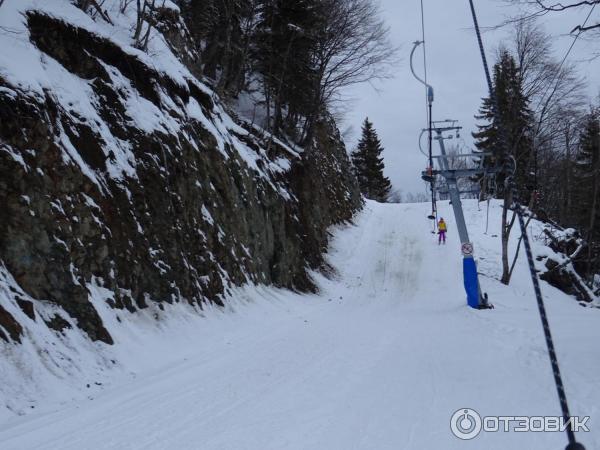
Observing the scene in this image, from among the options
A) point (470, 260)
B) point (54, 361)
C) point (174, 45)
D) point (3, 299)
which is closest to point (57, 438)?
point (54, 361)

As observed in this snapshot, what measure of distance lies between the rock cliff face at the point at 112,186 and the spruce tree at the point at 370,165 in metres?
45.2

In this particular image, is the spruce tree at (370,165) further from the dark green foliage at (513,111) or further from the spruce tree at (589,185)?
the dark green foliage at (513,111)

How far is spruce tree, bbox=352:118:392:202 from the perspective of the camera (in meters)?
60.7

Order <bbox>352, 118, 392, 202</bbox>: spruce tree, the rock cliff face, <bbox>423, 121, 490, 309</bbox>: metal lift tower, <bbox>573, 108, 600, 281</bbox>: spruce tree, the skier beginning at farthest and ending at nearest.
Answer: <bbox>352, 118, 392, 202</bbox>: spruce tree → the skier → <bbox>573, 108, 600, 281</bbox>: spruce tree → <bbox>423, 121, 490, 309</bbox>: metal lift tower → the rock cliff face

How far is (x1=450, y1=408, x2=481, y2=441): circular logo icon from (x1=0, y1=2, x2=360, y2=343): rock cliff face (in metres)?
5.13

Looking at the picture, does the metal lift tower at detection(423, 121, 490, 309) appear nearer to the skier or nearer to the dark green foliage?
the dark green foliage

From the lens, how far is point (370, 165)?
6088 centimetres

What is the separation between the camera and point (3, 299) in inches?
233

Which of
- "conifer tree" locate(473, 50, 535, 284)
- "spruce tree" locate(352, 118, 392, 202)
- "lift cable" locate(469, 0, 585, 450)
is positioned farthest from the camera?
"spruce tree" locate(352, 118, 392, 202)

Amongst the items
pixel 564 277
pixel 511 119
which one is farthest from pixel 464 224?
pixel 564 277

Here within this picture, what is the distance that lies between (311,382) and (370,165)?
183ft

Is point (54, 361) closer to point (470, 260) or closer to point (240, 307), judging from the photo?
point (240, 307)

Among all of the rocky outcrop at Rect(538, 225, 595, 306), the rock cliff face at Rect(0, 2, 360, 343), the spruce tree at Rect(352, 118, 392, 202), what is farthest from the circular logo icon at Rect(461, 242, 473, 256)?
the spruce tree at Rect(352, 118, 392, 202)

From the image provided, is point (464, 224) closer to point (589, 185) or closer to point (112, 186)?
point (112, 186)
